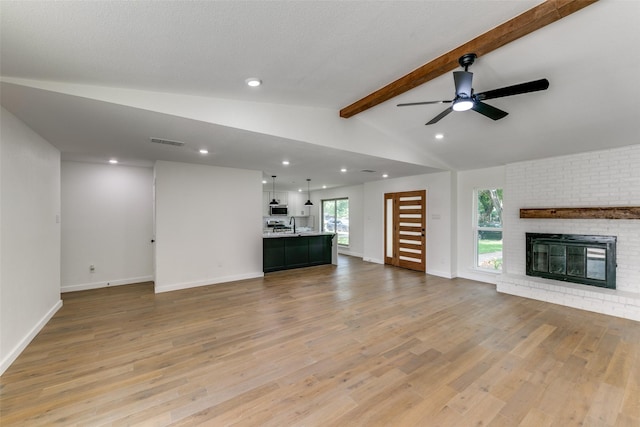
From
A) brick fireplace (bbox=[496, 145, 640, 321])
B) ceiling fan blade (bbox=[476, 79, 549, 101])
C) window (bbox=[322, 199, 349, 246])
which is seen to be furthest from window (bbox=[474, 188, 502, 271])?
window (bbox=[322, 199, 349, 246])

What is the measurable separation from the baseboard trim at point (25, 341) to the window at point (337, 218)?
25.2 ft

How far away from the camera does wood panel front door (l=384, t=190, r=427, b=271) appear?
686 cm

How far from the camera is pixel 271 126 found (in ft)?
11.4

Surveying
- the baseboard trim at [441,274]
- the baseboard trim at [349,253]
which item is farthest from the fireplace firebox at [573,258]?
the baseboard trim at [349,253]

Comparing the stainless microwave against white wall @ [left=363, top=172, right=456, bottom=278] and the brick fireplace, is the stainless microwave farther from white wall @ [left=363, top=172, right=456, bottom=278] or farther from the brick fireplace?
the brick fireplace

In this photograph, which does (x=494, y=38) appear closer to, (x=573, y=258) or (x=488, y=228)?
(x=573, y=258)

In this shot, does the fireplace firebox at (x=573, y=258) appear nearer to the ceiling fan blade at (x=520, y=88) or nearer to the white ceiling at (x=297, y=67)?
the white ceiling at (x=297, y=67)

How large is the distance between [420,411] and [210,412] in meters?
1.60

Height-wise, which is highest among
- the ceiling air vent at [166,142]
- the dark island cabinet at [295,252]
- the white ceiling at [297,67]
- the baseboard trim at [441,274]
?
the white ceiling at [297,67]

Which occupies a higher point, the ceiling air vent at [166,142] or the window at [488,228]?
the ceiling air vent at [166,142]

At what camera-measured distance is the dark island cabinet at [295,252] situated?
6625mm

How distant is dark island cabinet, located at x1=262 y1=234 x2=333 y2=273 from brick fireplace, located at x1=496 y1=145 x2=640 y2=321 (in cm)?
421

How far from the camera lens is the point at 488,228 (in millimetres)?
5938

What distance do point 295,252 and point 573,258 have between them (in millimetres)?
5633
